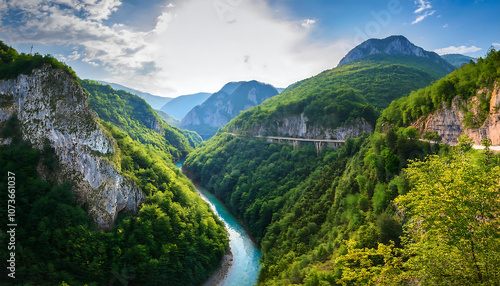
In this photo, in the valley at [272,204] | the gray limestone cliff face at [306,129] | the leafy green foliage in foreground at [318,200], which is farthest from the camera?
the gray limestone cliff face at [306,129]

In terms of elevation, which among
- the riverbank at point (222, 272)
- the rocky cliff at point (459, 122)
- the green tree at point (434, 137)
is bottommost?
the riverbank at point (222, 272)

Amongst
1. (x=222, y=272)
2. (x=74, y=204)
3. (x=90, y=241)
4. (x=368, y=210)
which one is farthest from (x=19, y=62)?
(x=368, y=210)

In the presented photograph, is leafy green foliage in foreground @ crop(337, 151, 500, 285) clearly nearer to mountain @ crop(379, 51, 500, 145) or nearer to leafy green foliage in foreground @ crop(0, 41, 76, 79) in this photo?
mountain @ crop(379, 51, 500, 145)

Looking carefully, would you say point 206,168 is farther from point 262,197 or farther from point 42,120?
point 42,120

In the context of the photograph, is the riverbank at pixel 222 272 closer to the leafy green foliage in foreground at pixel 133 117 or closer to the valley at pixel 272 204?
the valley at pixel 272 204

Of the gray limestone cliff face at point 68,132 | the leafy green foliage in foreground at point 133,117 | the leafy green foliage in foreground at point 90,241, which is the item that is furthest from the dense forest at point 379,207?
the leafy green foliage in foreground at point 133,117

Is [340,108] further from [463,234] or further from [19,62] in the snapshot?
[19,62]
